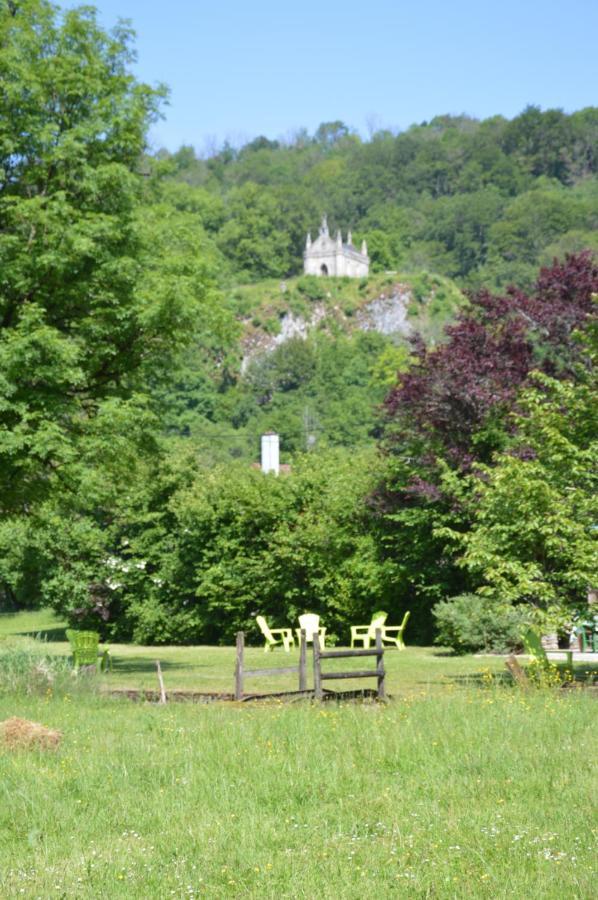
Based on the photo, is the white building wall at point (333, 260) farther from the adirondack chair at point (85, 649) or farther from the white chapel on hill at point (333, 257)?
the adirondack chair at point (85, 649)

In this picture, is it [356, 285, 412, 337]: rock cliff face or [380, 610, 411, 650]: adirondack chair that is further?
[356, 285, 412, 337]: rock cliff face

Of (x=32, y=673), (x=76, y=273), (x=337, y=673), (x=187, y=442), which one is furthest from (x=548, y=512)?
(x=187, y=442)

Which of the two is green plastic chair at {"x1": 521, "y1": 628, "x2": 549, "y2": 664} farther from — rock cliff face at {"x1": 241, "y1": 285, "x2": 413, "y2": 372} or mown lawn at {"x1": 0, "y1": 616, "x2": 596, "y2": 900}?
rock cliff face at {"x1": 241, "y1": 285, "x2": 413, "y2": 372}

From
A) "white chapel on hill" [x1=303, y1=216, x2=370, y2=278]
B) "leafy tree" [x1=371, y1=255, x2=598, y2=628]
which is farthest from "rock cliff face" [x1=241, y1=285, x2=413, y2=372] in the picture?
"leafy tree" [x1=371, y1=255, x2=598, y2=628]

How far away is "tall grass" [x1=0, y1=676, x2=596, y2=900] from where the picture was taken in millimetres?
6590

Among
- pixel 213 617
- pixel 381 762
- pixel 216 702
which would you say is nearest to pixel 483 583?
pixel 213 617

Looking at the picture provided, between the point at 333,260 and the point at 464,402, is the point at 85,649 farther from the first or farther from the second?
the point at 333,260

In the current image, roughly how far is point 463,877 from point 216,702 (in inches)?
323

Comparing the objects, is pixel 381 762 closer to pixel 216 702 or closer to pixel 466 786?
pixel 466 786

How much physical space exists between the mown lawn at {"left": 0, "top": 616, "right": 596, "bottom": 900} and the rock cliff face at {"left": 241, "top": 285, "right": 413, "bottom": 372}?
151123 mm

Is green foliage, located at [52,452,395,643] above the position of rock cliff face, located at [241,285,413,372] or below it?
below

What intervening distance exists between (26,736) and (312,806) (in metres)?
3.36

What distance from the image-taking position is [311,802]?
8.50 meters

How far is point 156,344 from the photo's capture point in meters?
20.7
